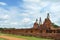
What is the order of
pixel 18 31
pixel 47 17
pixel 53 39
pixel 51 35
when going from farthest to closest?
pixel 47 17 → pixel 18 31 → pixel 51 35 → pixel 53 39

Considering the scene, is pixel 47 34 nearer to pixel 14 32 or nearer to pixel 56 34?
pixel 56 34

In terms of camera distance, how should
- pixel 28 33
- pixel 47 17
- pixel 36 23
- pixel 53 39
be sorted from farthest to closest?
pixel 36 23
pixel 47 17
pixel 28 33
pixel 53 39

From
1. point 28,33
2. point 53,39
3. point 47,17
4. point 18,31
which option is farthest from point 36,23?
point 53,39

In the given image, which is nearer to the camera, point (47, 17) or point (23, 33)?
point (23, 33)

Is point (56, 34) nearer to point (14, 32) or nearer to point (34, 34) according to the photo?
A: point (34, 34)

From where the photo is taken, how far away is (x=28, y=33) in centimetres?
3272

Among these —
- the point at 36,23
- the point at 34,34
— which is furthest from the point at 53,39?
the point at 36,23

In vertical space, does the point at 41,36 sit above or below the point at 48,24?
below

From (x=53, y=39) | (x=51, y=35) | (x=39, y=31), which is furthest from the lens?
(x=39, y=31)

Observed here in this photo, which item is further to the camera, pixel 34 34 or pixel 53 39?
pixel 34 34

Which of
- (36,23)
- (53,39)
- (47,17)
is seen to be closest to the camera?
(53,39)

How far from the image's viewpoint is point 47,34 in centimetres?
2778

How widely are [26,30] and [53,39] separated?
9885 millimetres

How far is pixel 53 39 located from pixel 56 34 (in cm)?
168
